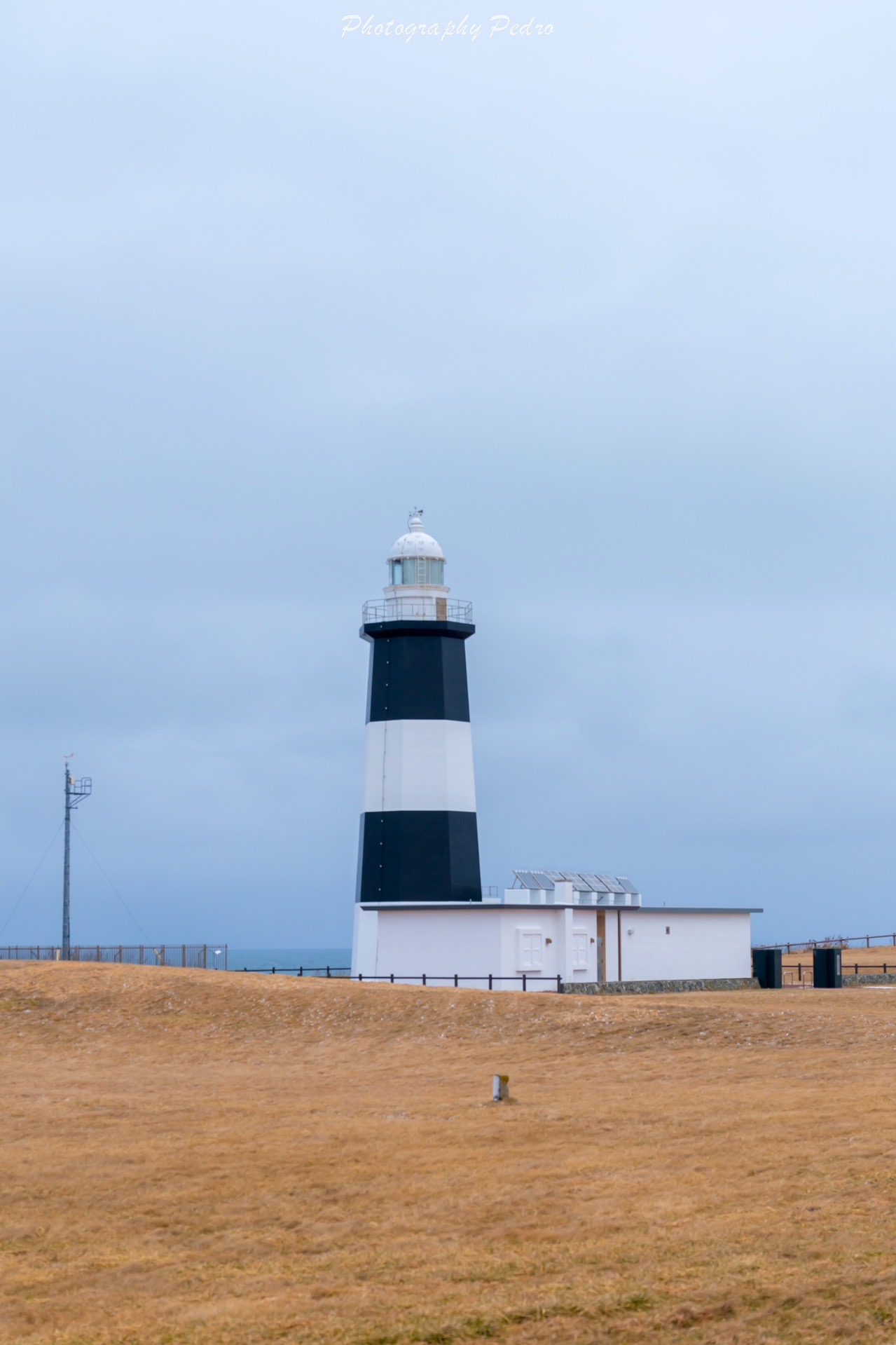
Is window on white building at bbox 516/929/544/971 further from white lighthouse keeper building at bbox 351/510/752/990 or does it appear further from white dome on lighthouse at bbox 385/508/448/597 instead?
white dome on lighthouse at bbox 385/508/448/597

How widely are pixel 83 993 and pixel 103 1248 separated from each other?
912 inches

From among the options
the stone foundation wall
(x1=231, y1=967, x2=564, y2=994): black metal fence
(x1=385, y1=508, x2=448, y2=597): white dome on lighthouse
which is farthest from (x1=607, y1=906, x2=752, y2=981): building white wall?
(x1=385, y1=508, x2=448, y2=597): white dome on lighthouse

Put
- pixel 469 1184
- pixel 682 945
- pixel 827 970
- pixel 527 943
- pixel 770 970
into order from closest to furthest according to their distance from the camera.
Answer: pixel 469 1184 < pixel 527 943 < pixel 682 945 < pixel 827 970 < pixel 770 970

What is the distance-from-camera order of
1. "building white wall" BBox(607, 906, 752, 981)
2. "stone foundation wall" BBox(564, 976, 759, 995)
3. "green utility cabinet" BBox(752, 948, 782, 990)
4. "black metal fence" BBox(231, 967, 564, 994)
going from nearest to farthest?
"black metal fence" BBox(231, 967, 564, 994) < "stone foundation wall" BBox(564, 976, 759, 995) < "building white wall" BBox(607, 906, 752, 981) < "green utility cabinet" BBox(752, 948, 782, 990)

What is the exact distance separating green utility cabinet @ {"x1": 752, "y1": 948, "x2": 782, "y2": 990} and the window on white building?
30.8 feet

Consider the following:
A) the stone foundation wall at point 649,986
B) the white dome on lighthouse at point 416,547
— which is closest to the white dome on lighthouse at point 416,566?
the white dome on lighthouse at point 416,547

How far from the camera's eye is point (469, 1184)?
16.3m

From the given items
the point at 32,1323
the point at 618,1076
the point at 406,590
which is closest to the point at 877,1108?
the point at 618,1076

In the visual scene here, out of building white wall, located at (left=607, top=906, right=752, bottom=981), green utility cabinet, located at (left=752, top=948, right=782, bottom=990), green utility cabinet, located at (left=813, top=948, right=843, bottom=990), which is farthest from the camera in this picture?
green utility cabinet, located at (left=752, top=948, right=782, bottom=990)

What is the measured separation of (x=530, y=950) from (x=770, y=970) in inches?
395

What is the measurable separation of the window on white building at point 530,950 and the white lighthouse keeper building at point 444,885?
1.4 inches

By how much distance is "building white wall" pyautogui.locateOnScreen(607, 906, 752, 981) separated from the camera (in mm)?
45000

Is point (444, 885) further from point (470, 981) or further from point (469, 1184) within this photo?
point (469, 1184)

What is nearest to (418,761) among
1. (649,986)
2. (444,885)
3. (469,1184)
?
(444,885)
